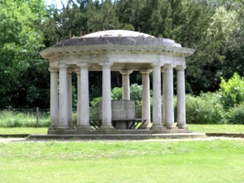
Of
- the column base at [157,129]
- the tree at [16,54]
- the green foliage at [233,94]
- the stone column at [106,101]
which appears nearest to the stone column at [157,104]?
the column base at [157,129]

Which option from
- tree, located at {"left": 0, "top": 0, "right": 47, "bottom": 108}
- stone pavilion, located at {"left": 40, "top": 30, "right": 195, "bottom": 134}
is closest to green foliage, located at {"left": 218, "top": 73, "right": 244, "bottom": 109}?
tree, located at {"left": 0, "top": 0, "right": 47, "bottom": 108}

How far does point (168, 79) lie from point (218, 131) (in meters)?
6.31

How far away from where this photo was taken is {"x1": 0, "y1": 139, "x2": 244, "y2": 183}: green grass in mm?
19672

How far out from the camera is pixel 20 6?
70938 millimetres

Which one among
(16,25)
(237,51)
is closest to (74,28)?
(16,25)

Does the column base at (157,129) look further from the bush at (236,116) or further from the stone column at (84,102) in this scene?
the bush at (236,116)

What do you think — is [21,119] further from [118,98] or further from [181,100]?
[181,100]

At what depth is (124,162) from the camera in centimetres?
2383

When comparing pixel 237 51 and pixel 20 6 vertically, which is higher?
pixel 20 6

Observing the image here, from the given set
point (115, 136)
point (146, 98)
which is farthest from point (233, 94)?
point (115, 136)

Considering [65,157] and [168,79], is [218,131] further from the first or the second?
[65,157]

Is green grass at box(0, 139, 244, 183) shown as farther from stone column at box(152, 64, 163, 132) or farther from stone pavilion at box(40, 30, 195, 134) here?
stone pavilion at box(40, 30, 195, 134)

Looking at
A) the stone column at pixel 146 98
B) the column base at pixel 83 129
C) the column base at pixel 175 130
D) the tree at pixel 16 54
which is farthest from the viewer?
the tree at pixel 16 54

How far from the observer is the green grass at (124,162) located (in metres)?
19.7
